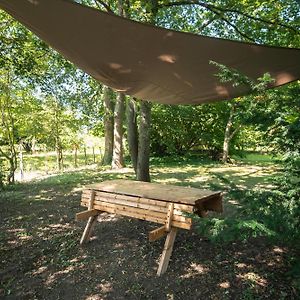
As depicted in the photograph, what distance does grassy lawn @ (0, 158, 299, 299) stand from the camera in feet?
6.46

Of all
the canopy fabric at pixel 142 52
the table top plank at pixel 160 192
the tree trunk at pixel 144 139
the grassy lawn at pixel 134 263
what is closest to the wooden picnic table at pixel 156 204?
the table top plank at pixel 160 192

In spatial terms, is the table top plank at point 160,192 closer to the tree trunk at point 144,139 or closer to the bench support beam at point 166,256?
the bench support beam at point 166,256

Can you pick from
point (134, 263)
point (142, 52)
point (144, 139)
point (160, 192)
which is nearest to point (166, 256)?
point (134, 263)

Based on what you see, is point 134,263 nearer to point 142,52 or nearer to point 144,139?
point 142,52

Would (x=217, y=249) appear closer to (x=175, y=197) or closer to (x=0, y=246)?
(x=175, y=197)

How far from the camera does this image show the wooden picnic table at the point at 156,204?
2.19m

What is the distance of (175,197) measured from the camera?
7.43ft

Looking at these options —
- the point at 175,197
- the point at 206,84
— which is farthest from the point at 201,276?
the point at 206,84

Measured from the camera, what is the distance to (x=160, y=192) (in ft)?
8.04

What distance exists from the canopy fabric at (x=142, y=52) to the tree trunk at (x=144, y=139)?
1039 millimetres

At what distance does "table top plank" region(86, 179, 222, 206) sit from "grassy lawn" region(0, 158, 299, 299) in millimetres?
213

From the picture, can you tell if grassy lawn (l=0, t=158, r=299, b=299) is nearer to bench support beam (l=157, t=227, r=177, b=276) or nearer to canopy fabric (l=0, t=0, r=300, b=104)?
bench support beam (l=157, t=227, r=177, b=276)

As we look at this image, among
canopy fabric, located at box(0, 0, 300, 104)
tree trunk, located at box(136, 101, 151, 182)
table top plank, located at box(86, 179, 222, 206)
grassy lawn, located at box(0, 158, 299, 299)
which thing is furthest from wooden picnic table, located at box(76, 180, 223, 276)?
tree trunk, located at box(136, 101, 151, 182)

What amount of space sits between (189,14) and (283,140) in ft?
14.0
